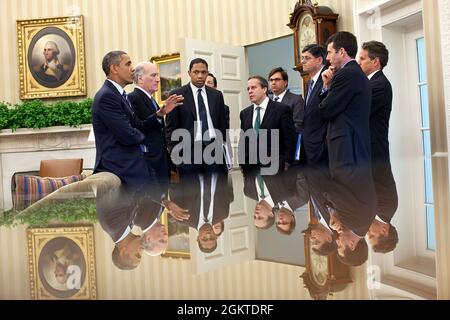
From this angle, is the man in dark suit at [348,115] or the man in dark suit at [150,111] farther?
the man in dark suit at [150,111]

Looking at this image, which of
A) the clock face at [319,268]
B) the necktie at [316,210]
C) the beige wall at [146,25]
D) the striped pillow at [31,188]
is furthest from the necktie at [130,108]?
the beige wall at [146,25]

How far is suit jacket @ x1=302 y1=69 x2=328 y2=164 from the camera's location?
5.73 metres

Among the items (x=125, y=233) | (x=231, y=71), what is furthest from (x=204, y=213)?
(x=231, y=71)

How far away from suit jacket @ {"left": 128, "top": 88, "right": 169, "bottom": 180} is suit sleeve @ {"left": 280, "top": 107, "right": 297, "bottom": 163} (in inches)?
67.7

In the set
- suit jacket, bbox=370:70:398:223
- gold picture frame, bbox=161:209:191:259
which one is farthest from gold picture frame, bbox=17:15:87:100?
gold picture frame, bbox=161:209:191:259

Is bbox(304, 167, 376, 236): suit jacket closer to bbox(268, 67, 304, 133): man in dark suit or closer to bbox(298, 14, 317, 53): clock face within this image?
bbox(268, 67, 304, 133): man in dark suit

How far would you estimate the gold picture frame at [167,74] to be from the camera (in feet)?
37.1

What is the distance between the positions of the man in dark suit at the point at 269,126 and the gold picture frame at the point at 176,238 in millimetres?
4766

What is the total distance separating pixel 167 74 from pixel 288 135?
488 centimetres

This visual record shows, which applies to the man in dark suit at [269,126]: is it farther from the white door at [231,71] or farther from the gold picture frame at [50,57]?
the gold picture frame at [50,57]

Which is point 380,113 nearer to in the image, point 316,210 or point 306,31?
point 306,31
